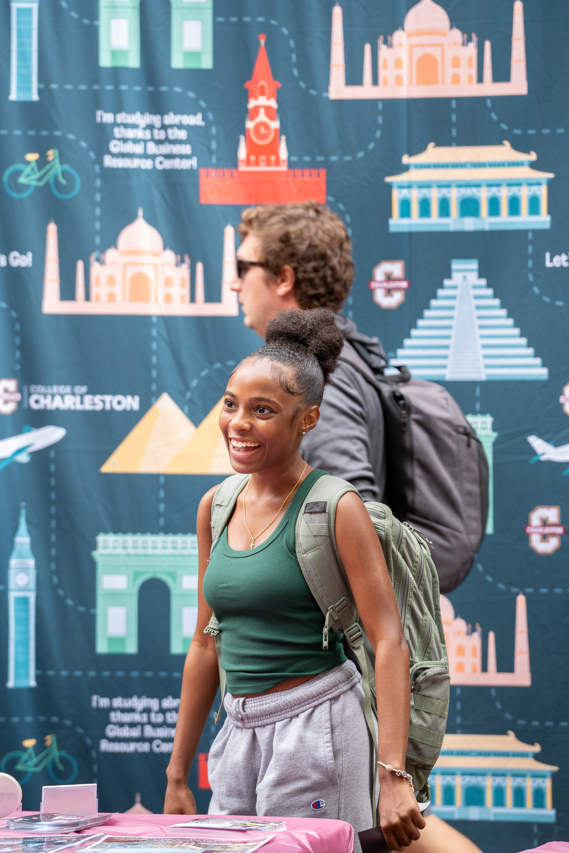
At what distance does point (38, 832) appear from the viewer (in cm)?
111

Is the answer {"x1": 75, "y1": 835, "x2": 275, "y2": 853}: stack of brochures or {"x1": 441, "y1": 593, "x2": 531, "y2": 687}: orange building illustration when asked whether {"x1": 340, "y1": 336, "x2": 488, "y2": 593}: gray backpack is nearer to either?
{"x1": 441, "y1": 593, "x2": 531, "y2": 687}: orange building illustration

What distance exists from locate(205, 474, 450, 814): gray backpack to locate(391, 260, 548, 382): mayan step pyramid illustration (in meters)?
1.51

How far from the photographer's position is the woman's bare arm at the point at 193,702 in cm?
155

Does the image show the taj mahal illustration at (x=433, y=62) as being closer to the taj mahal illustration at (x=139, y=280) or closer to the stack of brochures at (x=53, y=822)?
the taj mahal illustration at (x=139, y=280)

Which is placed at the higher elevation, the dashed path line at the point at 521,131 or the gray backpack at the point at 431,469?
the dashed path line at the point at 521,131

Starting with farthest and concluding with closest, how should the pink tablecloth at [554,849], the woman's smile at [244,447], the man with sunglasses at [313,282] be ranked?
the man with sunglasses at [313,282] < the woman's smile at [244,447] < the pink tablecloth at [554,849]

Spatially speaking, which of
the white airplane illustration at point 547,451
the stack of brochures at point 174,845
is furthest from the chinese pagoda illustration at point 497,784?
the stack of brochures at point 174,845

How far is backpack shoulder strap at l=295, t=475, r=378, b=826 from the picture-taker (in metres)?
1.39

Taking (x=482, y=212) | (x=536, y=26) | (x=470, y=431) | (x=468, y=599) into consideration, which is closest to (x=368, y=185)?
(x=482, y=212)

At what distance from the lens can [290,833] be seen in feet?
3.53

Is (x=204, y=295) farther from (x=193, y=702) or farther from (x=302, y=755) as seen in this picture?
(x=302, y=755)

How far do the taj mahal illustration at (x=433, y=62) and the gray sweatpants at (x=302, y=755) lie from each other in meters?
2.32

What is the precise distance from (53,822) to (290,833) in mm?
346

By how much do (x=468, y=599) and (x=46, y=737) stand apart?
1641mm
